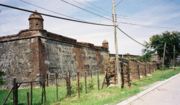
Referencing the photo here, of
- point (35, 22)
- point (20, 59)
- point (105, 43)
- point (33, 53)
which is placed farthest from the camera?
point (105, 43)

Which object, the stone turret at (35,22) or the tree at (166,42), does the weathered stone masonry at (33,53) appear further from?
the tree at (166,42)

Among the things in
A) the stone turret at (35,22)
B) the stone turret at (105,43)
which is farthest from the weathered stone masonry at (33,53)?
the stone turret at (105,43)

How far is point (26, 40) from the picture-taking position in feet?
86.2

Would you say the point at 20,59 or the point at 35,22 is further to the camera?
the point at 20,59

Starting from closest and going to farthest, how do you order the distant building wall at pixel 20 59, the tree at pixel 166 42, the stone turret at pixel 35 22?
the stone turret at pixel 35 22 → the distant building wall at pixel 20 59 → the tree at pixel 166 42

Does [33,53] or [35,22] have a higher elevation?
[35,22]

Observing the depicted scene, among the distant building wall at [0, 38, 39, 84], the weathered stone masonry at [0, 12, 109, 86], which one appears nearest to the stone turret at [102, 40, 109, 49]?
the weathered stone masonry at [0, 12, 109, 86]

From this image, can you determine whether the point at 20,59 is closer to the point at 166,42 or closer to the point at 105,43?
the point at 105,43

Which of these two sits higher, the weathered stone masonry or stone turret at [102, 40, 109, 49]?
stone turret at [102, 40, 109, 49]

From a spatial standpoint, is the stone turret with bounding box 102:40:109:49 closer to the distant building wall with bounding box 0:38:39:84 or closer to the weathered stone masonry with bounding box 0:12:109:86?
the weathered stone masonry with bounding box 0:12:109:86

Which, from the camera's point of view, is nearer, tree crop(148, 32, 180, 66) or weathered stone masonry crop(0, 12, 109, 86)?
weathered stone masonry crop(0, 12, 109, 86)

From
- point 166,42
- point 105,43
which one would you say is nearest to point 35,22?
point 105,43

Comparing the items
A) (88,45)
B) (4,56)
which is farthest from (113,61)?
(88,45)

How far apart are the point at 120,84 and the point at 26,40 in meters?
9.86
